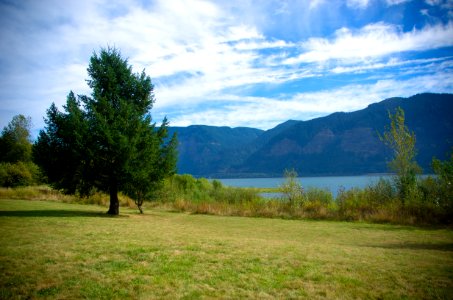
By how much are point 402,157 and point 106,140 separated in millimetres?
22896

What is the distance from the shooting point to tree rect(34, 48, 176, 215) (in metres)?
18.3

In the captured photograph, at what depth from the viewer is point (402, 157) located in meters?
24.7

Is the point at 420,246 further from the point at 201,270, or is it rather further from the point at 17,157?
the point at 17,157

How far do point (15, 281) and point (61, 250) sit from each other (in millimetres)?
2332

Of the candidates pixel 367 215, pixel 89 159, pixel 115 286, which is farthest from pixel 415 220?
pixel 89 159

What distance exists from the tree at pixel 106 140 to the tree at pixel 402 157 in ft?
59.9

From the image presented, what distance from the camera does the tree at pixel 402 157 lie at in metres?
23.4

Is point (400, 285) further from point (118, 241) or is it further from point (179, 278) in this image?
point (118, 241)

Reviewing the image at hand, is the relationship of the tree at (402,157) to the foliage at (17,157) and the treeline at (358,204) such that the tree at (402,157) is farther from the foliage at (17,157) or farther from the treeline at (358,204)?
the foliage at (17,157)

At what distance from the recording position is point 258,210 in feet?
85.5

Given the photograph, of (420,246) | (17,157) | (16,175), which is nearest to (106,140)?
(420,246)

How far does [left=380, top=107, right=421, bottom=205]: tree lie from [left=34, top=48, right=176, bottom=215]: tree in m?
18.3

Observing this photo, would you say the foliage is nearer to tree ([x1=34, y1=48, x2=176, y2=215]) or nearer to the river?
tree ([x1=34, y1=48, x2=176, y2=215])

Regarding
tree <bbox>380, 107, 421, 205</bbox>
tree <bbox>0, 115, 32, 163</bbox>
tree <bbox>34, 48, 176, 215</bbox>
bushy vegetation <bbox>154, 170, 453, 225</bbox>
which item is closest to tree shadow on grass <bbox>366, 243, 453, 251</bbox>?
bushy vegetation <bbox>154, 170, 453, 225</bbox>
